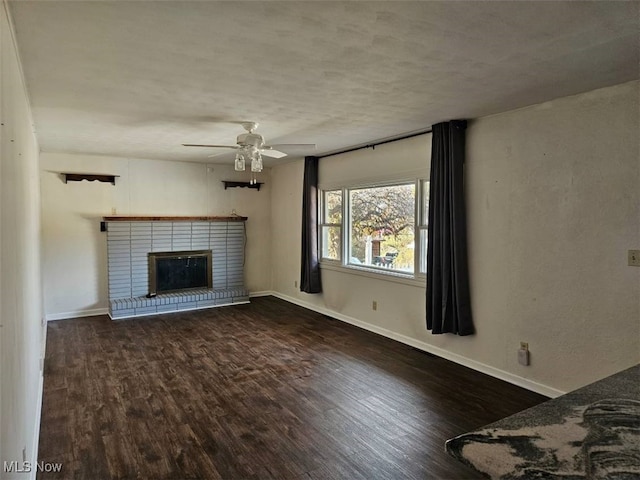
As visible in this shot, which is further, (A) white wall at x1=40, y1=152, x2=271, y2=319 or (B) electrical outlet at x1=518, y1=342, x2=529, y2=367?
(A) white wall at x1=40, y1=152, x2=271, y2=319

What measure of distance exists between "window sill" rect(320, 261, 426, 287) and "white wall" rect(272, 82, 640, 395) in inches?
24.8

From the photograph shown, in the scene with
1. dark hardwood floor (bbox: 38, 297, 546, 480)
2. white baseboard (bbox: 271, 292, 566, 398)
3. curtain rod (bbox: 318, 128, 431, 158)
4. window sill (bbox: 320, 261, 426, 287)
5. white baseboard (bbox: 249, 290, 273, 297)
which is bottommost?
dark hardwood floor (bbox: 38, 297, 546, 480)

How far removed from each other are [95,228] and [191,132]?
9.03 ft

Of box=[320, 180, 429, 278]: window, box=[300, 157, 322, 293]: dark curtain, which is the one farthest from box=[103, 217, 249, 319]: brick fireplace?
box=[320, 180, 429, 278]: window

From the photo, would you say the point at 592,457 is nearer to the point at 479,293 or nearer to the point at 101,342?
the point at 479,293

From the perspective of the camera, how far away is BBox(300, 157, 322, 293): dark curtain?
604cm

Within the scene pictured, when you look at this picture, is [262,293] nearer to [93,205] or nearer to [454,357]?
[93,205]

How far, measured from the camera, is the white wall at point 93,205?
566 cm

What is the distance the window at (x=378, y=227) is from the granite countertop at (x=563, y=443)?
3272 mm

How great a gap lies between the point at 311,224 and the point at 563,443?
201 inches

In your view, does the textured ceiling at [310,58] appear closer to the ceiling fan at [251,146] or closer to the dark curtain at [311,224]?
the ceiling fan at [251,146]

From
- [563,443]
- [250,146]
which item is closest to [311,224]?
[250,146]

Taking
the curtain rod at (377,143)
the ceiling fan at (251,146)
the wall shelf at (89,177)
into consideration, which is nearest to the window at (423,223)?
the curtain rod at (377,143)

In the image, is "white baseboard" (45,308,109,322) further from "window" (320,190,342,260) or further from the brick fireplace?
"window" (320,190,342,260)
